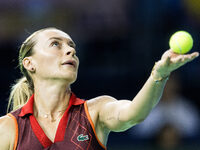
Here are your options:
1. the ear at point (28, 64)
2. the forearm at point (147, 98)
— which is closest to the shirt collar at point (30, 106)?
the ear at point (28, 64)

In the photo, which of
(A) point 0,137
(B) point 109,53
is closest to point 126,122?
(A) point 0,137

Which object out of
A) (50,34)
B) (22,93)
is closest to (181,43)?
(50,34)

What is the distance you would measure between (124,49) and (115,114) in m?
4.81

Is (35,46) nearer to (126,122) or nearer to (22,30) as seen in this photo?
(126,122)

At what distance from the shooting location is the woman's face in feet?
12.0

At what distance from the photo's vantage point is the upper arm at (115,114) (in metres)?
3.37

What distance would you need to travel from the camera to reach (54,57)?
146 inches

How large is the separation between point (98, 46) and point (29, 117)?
4780mm

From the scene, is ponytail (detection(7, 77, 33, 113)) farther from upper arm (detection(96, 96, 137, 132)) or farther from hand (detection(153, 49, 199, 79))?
hand (detection(153, 49, 199, 79))

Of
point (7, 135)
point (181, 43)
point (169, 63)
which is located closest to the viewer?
point (169, 63)

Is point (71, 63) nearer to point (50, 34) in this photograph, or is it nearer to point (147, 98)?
point (50, 34)

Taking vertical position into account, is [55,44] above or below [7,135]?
above

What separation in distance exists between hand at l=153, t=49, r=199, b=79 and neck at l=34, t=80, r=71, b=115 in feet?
3.76

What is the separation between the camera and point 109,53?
27.0 ft
